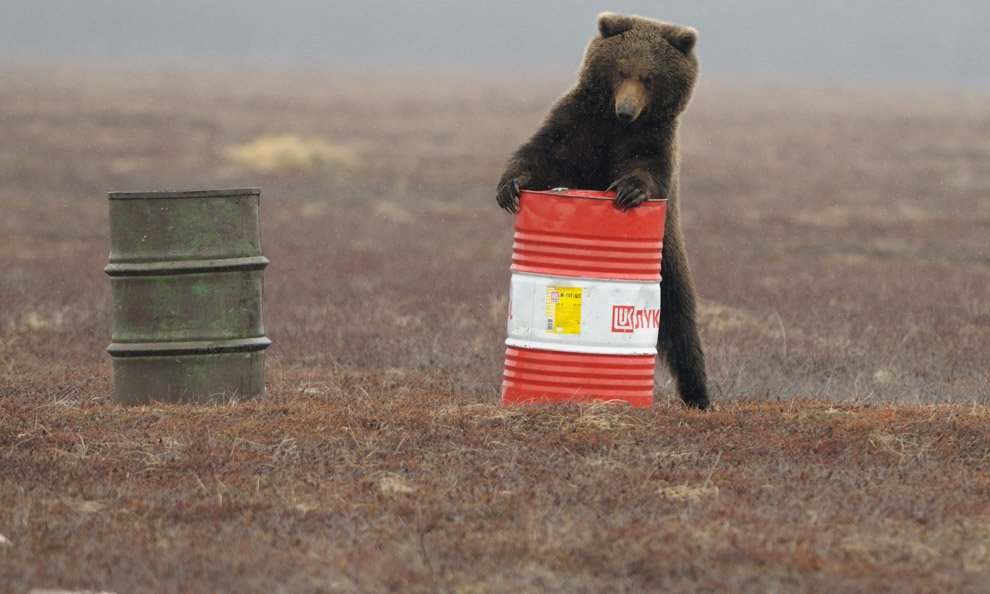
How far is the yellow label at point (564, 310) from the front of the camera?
307 inches

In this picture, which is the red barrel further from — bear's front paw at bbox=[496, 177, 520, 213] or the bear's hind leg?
the bear's hind leg

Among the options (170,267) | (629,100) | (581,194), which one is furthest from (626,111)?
(170,267)

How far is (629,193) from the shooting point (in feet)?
25.1

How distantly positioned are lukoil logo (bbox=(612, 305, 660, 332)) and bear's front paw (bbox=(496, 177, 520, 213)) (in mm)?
774

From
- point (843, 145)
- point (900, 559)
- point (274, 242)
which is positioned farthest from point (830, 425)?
point (843, 145)

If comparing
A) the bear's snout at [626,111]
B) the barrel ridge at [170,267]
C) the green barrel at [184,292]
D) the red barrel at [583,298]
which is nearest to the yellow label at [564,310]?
the red barrel at [583,298]

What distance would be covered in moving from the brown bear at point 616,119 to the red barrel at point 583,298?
240 millimetres

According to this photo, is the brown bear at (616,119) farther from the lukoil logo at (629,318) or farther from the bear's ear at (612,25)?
the lukoil logo at (629,318)

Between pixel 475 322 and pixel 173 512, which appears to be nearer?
pixel 173 512

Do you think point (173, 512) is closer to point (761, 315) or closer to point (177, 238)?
point (177, 238)

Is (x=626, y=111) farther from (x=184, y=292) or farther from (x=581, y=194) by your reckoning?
(x=184, y=292)

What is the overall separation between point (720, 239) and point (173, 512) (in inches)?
678

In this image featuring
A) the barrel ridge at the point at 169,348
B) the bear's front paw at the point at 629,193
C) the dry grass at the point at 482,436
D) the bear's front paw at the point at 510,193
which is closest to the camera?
the dry grass at the point at 482,436

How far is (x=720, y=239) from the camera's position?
74.1 ft
